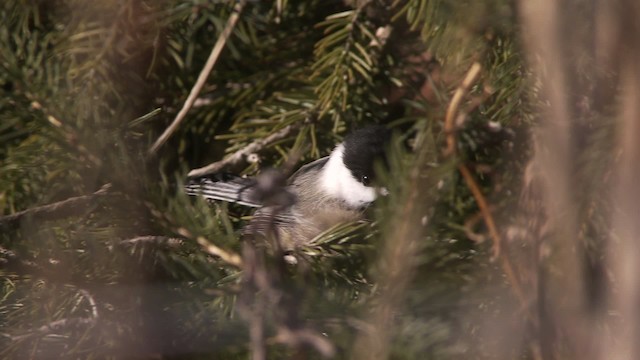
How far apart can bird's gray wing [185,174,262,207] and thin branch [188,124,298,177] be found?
1 cm

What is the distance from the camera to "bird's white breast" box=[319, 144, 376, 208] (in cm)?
167

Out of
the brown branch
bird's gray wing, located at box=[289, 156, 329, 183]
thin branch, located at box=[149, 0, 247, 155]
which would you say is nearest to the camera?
the brown branch

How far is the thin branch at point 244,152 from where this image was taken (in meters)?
1.47

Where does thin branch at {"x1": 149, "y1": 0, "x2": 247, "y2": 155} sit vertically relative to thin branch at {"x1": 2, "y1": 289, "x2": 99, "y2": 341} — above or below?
above

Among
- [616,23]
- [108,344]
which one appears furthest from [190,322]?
[616,23]

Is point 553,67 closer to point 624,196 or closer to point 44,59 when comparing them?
point 624,196

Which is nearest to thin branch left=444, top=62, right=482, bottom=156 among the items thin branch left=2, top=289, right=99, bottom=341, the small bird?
the small bird

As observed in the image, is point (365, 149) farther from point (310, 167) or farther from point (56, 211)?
point (56, 211)

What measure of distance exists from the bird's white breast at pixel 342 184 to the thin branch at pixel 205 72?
1.04 feet

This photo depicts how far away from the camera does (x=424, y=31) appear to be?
1.31 meters

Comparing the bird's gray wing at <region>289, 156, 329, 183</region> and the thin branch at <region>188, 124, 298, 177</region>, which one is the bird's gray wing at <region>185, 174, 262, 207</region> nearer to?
the thin branch at <region>188, 124, 298, 177</region>

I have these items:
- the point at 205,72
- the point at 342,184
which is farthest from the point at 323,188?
the point at 205,72

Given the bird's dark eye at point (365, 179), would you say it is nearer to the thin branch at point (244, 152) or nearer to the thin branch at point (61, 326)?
the thin branch at point (244, 152)

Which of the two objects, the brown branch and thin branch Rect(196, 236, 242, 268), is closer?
the brown branch
